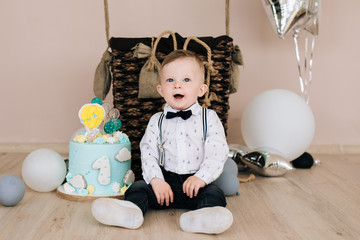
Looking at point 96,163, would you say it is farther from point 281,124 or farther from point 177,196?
point 281,124

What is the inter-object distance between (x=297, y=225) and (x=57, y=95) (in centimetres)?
148

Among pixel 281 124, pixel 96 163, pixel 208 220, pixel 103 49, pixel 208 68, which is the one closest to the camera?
pixel 208 220

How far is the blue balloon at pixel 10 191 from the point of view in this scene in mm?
1166

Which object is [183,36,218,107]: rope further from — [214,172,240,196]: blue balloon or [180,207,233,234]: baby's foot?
[180,207,233,234]: baby's foot

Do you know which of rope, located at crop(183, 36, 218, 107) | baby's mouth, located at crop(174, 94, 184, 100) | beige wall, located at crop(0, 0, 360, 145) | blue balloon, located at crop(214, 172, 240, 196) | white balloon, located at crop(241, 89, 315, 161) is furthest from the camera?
beige wall, located at crop(0, 0, 360, 145)

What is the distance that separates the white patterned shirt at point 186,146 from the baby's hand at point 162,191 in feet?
0.15

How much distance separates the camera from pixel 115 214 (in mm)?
1024

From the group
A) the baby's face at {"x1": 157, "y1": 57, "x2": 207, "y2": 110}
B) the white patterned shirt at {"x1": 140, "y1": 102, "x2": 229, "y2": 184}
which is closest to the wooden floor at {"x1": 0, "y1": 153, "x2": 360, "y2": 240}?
the white patterned shirt at {"x1": 140, "y1": 102, "x2": 229, "y2": 184}

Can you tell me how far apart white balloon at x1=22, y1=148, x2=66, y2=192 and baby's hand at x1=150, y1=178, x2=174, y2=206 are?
0.36m

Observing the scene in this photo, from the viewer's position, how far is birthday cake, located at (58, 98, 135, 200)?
50.3 inches

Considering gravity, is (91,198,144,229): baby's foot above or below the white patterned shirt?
below

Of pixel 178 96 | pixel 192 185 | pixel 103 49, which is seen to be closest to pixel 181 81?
pixel 178 96

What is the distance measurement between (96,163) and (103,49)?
101 cm

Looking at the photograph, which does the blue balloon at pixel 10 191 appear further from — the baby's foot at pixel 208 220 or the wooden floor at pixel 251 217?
the baby's foot at pixel 208 220
